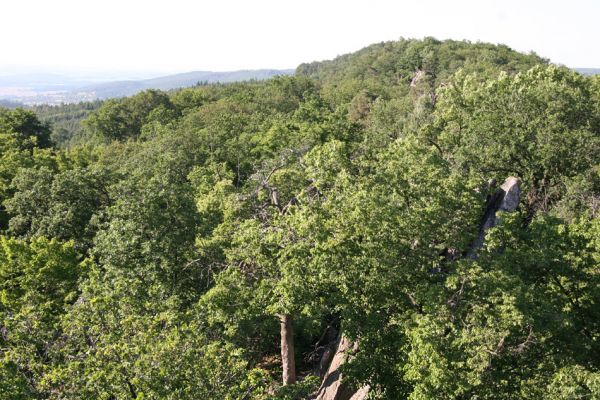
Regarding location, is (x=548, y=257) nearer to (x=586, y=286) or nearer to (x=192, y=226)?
(x=586, y=286)

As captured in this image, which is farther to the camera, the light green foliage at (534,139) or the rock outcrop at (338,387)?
the light green foliage at (534,139)

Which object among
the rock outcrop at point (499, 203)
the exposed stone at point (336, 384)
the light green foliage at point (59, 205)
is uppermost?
the rock outcrop at point (499, 203)

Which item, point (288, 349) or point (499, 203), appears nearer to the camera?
point (288, 349)

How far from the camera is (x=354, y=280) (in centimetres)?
1964

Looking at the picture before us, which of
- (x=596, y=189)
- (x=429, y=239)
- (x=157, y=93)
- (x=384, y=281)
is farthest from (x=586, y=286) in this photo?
(x=157, y=93)

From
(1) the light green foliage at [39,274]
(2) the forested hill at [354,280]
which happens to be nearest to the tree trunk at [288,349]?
(2) the forested hill at [354,280]

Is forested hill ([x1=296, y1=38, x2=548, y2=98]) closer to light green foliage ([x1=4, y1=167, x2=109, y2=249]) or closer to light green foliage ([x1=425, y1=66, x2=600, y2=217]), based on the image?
light green foliage ([x1=425, y1=66, x2=600, y2=217])

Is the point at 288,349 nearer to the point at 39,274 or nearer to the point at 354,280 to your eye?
the point at 354,280

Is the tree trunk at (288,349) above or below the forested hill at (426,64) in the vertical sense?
below

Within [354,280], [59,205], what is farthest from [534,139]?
[59,205]

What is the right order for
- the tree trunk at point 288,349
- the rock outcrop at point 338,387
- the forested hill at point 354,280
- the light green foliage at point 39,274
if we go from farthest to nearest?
1. the light green foliage at point 39,274
2. the tree trunk at point 288,349
3. the rock outcrop at point 338,387
4. the forested hill at point 354,280

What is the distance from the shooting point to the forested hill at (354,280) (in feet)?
51.4

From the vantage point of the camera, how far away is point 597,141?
29.1m

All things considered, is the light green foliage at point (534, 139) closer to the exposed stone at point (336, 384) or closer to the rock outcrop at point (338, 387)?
the exposed stone at point (336, 384)
